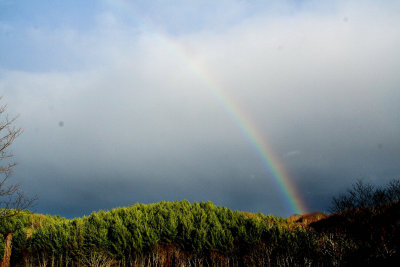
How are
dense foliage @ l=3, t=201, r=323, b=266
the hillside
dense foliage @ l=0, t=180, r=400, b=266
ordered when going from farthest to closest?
1. dense foliage @ l=3, t=201, r=323, b=266
2. the hillside
3. dense foliage @ l=0, t=180, r=400, b=266

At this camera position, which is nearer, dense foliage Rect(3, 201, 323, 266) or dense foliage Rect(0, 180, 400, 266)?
dense foliage Rect(0, 180, 400, 266)

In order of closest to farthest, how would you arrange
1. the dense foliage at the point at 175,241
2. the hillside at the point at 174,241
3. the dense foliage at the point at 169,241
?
the dense foliage at the point at 175,241
the hillside at the point at 174,241
the dense foliage at the point at 169,241

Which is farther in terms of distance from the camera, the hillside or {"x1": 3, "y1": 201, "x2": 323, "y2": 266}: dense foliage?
{"x1": 3, "y1": 201, "x2": 323, "y2": 266}: dense foliage

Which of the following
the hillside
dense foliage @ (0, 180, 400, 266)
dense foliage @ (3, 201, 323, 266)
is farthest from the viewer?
dense foliage @ (3, 201, 323, 266)

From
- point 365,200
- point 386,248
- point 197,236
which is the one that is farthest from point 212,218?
point 365,200

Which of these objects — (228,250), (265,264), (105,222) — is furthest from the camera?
(105,222)

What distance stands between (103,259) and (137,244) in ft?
5.54

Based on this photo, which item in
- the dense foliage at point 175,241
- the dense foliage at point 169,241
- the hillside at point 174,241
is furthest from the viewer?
the dense foliage at point 169,241

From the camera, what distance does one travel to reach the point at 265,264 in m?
15.1

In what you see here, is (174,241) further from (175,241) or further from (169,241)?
(169,241)

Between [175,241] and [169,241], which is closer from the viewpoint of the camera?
[169,241]

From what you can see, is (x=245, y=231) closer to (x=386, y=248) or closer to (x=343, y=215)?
(x=386, y=248)

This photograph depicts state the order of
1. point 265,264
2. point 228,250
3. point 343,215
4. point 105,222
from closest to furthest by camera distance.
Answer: point 265,264
point 228,250
point 105,222
point 343,215

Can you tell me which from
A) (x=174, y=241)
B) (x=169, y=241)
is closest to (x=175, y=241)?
(x=174, y=241)
